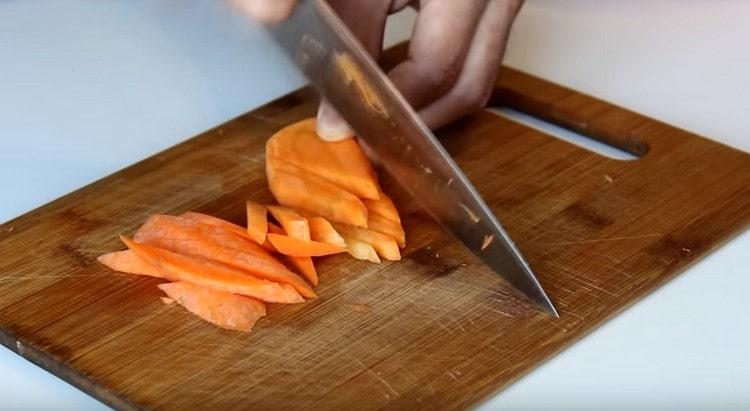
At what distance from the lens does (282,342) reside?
164cm

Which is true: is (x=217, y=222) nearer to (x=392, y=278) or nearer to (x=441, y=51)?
(x=392, y=278)

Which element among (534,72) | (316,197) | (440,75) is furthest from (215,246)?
(534,72)

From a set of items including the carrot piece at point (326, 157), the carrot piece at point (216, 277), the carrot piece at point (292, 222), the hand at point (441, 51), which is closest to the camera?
the carrot piece at point (216, 277)

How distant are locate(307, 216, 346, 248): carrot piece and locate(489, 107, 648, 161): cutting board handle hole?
508 millimetres

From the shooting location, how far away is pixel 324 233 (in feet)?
6.00

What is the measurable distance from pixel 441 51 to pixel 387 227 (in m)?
0.37

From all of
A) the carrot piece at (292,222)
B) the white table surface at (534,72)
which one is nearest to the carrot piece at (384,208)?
the carrot piece at (292,222)

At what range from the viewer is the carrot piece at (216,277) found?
171 cm

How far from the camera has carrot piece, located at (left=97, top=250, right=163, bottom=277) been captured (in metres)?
1.78

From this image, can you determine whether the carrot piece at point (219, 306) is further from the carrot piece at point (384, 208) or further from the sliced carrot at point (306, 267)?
the carrot piece at point (384, 208)

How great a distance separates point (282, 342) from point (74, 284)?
31cm

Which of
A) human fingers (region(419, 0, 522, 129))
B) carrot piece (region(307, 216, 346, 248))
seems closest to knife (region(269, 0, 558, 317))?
carrot piece (region(307, 216, 346, 248))

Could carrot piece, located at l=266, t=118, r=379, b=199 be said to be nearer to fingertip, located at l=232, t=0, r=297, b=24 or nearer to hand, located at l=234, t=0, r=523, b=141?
hand, located at l=234, t=0, r=523, b=141

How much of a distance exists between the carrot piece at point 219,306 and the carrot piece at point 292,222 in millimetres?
134
